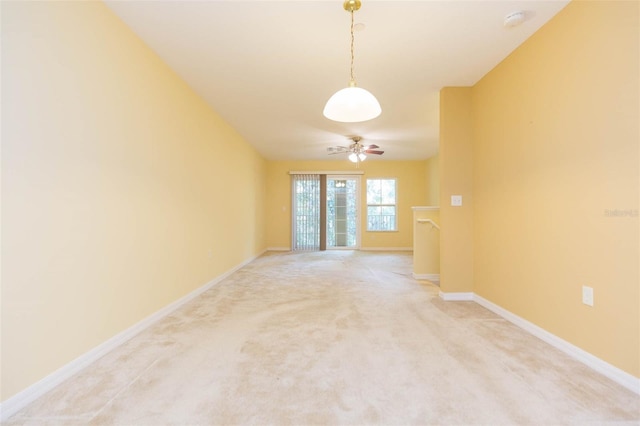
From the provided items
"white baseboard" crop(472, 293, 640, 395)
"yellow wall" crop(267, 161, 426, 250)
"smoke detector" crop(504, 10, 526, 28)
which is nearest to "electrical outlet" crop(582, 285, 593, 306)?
"white baseboard" crop(472, 293, 640, 395)

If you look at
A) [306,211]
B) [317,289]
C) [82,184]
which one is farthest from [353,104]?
[306,211]

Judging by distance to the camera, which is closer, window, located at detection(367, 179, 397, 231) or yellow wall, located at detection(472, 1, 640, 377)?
yellow wall, located at detection(472, 1, 640, 377)

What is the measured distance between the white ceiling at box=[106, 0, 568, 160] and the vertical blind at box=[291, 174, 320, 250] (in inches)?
150

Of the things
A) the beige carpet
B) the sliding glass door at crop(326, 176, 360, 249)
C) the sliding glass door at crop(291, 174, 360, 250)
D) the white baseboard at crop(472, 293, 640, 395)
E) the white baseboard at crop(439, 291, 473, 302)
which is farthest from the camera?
the sliding glass door at crop(326, 176, 360, 249)

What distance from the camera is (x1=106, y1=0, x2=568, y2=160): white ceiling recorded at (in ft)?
6.61

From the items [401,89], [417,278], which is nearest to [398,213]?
[417,278]

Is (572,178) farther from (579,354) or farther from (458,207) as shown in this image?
(458,207)

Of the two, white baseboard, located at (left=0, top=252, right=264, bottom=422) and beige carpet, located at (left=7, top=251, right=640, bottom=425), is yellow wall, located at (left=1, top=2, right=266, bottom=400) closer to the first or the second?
white baseboard, located at (left=0, top=252, right=264, bottom=422)

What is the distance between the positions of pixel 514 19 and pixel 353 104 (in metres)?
1.53

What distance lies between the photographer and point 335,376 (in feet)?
5.59

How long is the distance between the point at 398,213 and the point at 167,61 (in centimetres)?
655

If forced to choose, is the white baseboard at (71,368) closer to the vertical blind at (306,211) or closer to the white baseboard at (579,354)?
the white baseboard at (579,354)

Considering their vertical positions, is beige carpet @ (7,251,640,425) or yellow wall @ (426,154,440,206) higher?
yellow wall @ (426,154,440,206)

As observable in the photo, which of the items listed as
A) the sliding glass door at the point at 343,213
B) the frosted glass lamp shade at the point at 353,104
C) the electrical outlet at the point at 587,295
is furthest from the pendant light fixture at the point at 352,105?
the sliding glass door at the point at 343,213
